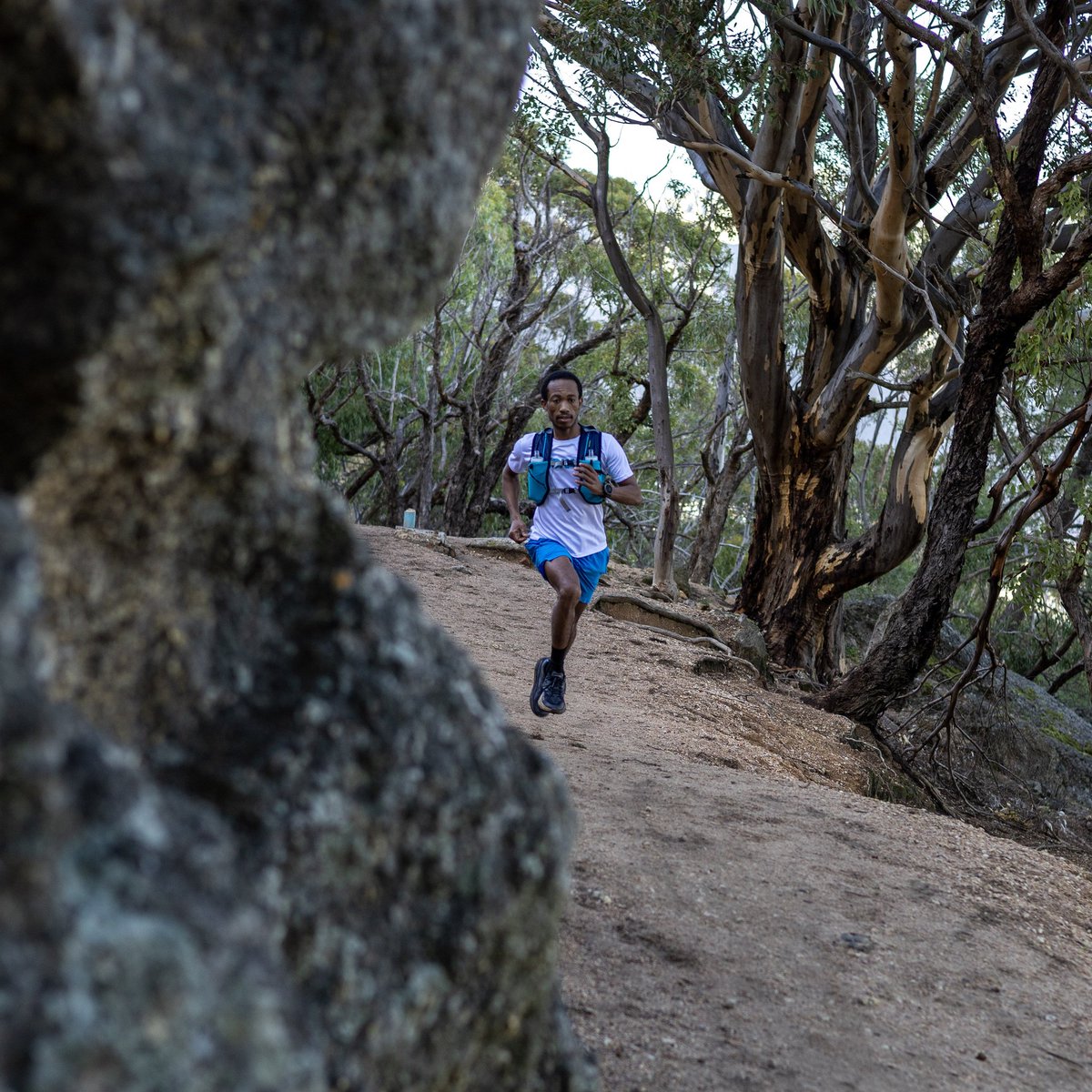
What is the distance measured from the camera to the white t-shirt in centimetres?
555

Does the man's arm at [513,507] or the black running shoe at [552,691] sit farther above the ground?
the man's arm at [513,507]

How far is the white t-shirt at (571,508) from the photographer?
555 centimetres

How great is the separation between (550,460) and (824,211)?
5503 mm

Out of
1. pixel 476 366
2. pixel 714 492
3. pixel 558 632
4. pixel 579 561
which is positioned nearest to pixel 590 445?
pixel 579 561

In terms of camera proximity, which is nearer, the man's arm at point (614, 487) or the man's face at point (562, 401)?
the man's arm at point (614, 487)

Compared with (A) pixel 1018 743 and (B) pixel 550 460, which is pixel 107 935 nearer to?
(B) pixel 550 460

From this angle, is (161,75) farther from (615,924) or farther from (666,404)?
(666,404)

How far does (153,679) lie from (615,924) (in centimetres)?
247

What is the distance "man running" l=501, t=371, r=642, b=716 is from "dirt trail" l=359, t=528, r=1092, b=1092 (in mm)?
360

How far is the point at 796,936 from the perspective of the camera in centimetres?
353

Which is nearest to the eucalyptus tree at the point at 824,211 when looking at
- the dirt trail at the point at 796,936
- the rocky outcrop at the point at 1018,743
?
the rocky outcrop at the point at 1018,743

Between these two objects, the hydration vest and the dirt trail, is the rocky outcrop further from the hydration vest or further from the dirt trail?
the hydration vest

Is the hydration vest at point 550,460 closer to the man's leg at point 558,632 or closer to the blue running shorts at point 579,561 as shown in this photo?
the blue running shorts at point 579,561

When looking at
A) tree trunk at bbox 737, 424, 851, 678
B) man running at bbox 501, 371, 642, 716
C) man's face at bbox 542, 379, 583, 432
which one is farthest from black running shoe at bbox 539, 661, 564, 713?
tree trunk at bbox 737, 424, 851, 678
